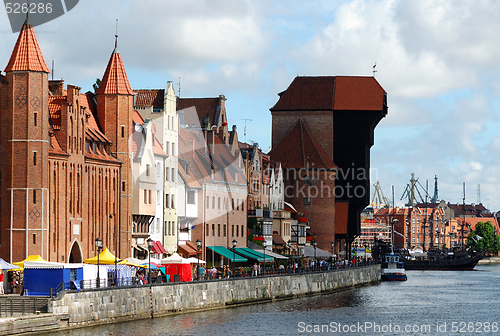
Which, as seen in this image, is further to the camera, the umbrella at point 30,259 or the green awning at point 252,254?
the green awning at point 252,254

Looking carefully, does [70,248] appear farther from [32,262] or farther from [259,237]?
[259,237]

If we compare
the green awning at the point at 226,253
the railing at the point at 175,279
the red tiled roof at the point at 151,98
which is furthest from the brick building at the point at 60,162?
the green awning at the point at 226,253

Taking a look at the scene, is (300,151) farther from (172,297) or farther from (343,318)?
(172,297)

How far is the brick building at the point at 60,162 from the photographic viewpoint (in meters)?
64.3

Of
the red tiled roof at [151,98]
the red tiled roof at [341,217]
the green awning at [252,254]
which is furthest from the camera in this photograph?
the red tiled roof at [341,217]

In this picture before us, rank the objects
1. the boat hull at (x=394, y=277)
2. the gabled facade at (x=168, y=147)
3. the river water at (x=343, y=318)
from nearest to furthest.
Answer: the river water at (x=343, y=318) → the gabled facade at (x=168, y=147) → the boat hull at (x=394, y=277)

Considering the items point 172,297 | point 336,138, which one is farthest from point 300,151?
point 172,297

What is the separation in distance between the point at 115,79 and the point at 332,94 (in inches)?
2617

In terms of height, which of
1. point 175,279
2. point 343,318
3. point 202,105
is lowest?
point 343,318

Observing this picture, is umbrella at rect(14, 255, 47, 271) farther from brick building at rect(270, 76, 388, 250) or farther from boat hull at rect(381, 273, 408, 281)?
boat hull at rect(381, 273, 408, 281)

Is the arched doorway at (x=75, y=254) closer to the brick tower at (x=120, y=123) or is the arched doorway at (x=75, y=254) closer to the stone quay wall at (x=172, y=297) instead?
the brick tower at (x=120, y=123)

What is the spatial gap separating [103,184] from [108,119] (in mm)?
5568

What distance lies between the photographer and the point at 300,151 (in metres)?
134

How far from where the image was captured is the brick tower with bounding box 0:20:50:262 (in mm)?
64188
